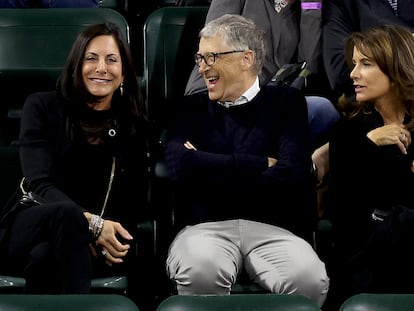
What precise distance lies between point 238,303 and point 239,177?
0.55m

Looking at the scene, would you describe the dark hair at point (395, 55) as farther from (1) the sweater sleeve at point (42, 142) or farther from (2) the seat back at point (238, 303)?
(2) the seat back at point (238, 303)

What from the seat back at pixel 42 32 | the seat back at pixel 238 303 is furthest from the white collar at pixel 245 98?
the seat back at pixel 238 303

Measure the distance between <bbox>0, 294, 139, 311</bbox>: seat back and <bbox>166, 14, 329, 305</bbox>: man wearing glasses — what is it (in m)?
0.47

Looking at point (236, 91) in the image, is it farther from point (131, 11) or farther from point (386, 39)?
point (131, 11)

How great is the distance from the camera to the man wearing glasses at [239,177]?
1.51 m

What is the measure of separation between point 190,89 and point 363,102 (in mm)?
340

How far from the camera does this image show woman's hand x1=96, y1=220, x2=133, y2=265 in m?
1.50

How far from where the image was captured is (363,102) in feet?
5.61

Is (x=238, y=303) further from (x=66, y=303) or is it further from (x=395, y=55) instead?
(x=395, y=55)

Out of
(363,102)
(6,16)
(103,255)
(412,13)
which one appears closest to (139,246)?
(103,255)

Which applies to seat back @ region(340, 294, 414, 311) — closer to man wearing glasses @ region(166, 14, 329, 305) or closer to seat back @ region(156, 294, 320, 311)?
seat back @ region(156, 294, 320, 311)

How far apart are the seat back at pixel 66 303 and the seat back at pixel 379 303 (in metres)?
0.24

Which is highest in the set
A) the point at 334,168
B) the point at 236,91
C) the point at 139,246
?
the point at 236,91

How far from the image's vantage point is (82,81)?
1665 millimetres
